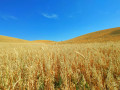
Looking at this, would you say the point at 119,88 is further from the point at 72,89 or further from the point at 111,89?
the point at 72,89

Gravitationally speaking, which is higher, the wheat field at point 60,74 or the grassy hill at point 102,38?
the grassy hill at point 102,38

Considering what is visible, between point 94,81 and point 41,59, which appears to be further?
point 41,59

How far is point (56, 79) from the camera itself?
1594 mm

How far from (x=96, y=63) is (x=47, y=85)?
157 cm

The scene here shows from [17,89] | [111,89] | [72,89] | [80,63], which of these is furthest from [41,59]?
[111,89]

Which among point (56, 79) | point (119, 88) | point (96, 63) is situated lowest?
point (56, 79)

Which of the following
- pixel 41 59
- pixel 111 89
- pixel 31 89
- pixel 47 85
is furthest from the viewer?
pixel 41 59

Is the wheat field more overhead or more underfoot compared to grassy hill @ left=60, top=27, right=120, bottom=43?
more underfoot

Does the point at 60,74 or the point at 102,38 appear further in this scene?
the point at 102,38

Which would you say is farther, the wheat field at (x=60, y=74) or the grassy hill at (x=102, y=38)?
the grassy hill at (x=102, y=38)

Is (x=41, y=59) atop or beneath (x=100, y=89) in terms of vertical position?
atop

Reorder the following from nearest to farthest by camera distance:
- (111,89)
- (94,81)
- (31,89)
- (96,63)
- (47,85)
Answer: (111,89) → (31,89) → (47,85) → (94,81) → (96,63)

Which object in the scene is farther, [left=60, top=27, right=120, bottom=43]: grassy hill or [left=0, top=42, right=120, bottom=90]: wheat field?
[left=60, top=27, right=120, bottom=43]: grassy hill

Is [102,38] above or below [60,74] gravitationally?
above
